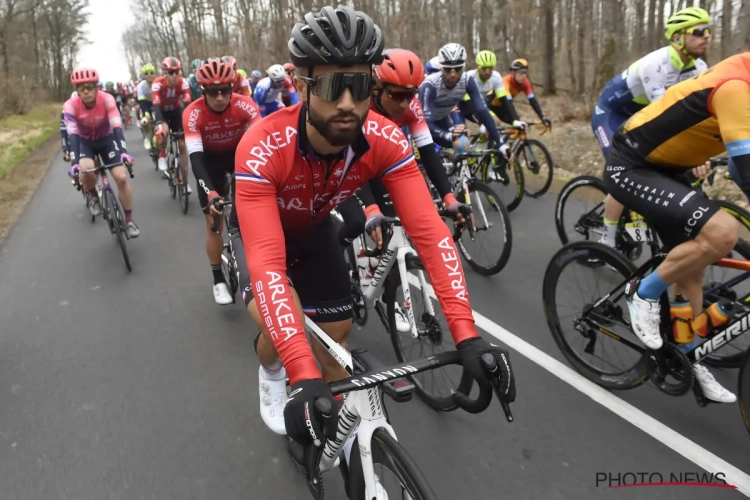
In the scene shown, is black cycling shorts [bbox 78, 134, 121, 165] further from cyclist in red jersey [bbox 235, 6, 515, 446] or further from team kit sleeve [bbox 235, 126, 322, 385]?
team kit sleeve [bbox 235, 126, 322, 385]

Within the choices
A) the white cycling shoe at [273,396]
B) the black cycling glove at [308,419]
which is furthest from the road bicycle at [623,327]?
the black cycling glove at [308,419]

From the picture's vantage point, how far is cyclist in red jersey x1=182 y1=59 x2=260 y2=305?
529 cm

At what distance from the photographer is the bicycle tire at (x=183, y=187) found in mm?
9445

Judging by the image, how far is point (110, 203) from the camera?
676 centimetres

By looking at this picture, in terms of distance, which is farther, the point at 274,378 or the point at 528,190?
the point at 528,190

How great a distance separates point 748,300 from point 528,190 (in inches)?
236

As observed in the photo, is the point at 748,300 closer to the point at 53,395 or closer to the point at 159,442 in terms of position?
the point at 159,442

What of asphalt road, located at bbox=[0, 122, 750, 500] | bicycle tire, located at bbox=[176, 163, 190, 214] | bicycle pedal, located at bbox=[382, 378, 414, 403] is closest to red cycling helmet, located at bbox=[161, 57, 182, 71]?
bicycle tire, located at bbox=[176, 163, 190, 214]

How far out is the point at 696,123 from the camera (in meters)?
2.99

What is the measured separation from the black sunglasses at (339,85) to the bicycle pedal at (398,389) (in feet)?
3.40

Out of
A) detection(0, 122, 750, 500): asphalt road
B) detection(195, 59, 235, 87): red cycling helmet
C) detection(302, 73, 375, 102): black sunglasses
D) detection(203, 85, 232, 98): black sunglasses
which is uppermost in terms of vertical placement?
detection(195, 59, 235, 87): red cycling helmet

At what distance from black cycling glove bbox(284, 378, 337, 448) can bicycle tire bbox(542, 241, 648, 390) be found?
7.91 ft

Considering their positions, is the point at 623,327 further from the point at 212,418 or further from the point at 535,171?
the point at 535,171

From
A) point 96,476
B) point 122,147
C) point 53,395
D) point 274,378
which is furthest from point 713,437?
point 122,147
